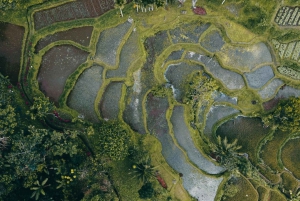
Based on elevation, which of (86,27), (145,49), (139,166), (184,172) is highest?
(86,27)

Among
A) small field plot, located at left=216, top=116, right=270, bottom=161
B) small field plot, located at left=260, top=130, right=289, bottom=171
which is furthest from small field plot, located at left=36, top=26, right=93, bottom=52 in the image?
small field plot, located at left=260, top=130, right=289, bottom=171

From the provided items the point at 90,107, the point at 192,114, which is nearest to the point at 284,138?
the point at 192,114

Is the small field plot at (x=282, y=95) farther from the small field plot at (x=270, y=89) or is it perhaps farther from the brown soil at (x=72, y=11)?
the brown soil at (x=72, y=11)

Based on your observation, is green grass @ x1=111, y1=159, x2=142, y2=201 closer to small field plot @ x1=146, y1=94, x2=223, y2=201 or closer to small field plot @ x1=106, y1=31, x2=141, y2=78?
small field plot @ x1=146, y1=94, x2=223, y2=201

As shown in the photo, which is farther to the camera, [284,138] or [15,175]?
[284,138]

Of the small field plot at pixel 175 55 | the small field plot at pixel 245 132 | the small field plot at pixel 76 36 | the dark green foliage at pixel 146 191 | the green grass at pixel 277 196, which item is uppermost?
the small field plot at pixel 76 36

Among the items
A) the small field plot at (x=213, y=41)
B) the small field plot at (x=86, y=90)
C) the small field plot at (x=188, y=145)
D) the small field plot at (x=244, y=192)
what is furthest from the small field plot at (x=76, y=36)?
the small field plot at (x=244, y=192)

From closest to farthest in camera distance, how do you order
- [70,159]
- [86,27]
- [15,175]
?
[15,175] → [70,159] → [86,27]

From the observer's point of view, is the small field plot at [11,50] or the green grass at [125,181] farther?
the small field plot at [11,50]

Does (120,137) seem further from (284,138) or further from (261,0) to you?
(261,0)
